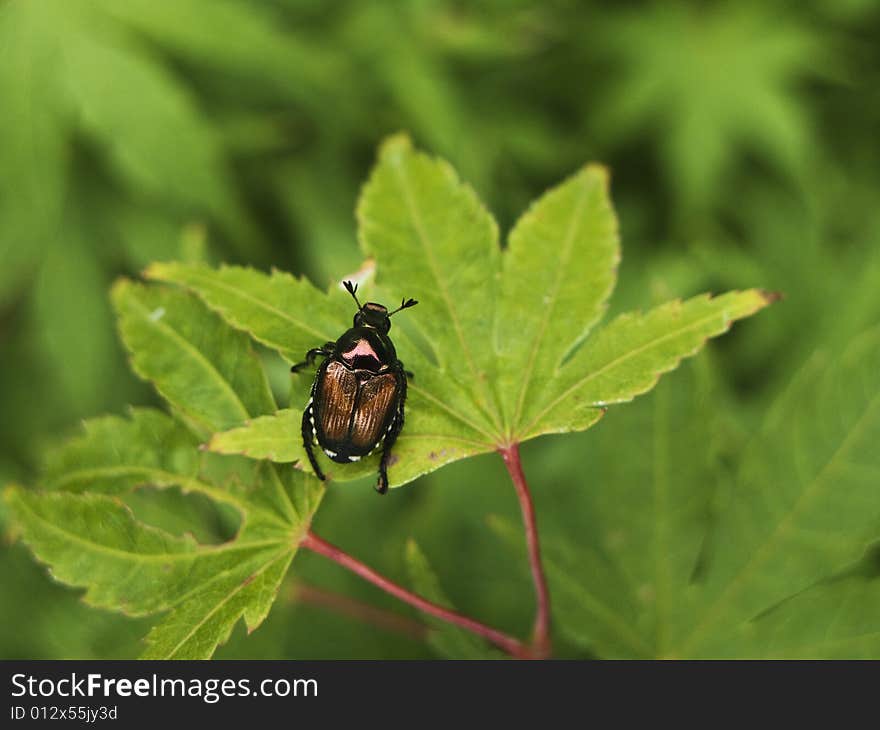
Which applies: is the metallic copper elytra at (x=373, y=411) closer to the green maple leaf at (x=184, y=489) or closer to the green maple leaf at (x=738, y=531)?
the green maple leaf at (x=184, y=489)

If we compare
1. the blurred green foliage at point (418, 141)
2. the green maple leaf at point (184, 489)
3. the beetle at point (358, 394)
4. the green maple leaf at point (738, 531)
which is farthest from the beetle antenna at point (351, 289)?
the blurred green foliage at point (418, 141)

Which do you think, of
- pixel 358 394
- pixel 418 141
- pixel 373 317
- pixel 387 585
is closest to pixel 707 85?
pixel 418 141

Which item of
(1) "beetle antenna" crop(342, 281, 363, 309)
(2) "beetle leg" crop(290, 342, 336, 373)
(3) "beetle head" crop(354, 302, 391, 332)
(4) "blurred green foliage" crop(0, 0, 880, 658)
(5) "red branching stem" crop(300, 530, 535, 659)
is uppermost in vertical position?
(4) "blurred green foliage" crop(0, 0, 880, 658)

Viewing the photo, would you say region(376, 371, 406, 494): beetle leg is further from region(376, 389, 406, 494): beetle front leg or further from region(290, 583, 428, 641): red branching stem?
region(290, 583, 428, 641): red branching stem

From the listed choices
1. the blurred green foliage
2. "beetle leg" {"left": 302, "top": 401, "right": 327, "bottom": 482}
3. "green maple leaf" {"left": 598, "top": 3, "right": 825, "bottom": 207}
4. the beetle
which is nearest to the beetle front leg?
the beetle

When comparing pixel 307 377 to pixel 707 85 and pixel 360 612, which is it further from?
pixel 707 85

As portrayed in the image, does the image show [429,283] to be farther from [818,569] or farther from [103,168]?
[103,168]

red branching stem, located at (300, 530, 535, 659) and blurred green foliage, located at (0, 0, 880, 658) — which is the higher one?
blurred green foliage, located at (0, 0, 880, 658)
